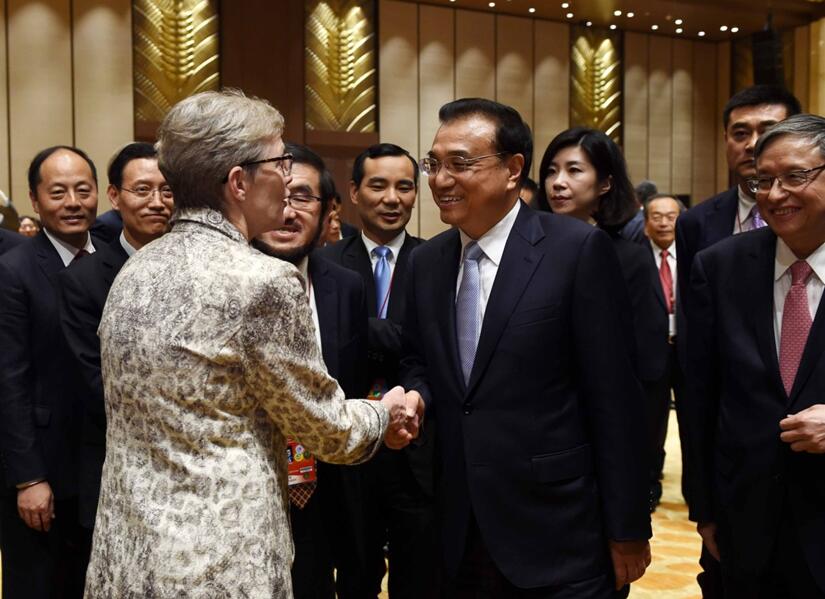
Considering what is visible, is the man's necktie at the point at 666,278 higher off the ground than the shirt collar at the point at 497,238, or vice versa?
the shirt collar at the point at 497,238

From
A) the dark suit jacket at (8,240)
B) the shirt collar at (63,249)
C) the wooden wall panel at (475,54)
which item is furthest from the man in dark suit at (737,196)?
the wooden wall panel at (475,54)

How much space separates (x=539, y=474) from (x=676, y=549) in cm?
306

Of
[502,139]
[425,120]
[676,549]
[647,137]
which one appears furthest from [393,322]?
[647,137]

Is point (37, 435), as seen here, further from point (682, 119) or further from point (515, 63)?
point (682, 119)

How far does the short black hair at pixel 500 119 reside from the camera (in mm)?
2578

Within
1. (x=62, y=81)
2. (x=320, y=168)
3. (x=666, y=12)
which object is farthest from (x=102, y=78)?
(x=320, y=168)

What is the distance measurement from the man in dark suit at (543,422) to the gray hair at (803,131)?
53 cm

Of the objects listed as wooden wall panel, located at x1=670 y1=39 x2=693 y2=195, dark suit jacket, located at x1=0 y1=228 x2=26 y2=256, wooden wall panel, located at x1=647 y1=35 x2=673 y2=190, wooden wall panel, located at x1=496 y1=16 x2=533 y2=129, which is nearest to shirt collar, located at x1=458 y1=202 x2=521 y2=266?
dark suit jacket, located at x1=0 y1=228 x2=26 y2=256

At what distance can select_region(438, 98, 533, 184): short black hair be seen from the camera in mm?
2578

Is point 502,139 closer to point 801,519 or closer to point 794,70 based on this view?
point 801,519

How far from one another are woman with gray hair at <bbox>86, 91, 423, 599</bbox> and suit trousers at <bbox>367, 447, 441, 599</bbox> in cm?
147

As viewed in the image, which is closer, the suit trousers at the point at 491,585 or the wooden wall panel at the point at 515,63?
the suit trousers at the point at 491,585

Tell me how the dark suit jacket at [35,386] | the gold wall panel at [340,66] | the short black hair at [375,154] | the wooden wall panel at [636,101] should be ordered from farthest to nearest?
the wooden wall panel at [636,101], the gold wall panel at [340,66], the short black hair at [375,154], the dark suit jacket at [35,386]

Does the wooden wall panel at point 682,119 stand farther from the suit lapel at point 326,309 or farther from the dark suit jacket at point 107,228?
the suit lapel at point 326,309
